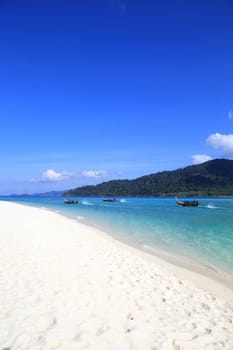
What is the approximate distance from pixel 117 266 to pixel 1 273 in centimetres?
359

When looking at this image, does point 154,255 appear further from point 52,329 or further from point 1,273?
point 52,329

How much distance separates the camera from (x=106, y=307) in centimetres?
541

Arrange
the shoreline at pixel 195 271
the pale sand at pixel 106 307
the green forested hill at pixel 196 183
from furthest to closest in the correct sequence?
the green forested hill at pixel 196 183 < the shoreline at pixel 195 271 < the pale sand at pixel 106 307

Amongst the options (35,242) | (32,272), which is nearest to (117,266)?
(32,272)

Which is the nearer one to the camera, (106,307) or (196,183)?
(106,307)

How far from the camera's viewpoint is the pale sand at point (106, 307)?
4188mm

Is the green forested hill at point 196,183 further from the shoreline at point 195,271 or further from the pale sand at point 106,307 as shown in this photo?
the pale sand at point 106,307

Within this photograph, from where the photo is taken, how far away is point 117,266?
8.80 m

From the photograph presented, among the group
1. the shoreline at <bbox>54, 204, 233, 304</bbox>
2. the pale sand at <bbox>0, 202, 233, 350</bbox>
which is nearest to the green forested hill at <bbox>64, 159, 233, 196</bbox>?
the shoreline at <bbox>54, 204, 233, 304</bbox>

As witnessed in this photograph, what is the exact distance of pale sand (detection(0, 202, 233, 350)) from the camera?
4188mm

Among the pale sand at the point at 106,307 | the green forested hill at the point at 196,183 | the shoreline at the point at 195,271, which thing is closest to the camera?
the pale sand at the point at 106,307

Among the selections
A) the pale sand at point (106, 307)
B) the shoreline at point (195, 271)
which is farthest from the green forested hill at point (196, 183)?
the pale sand at point (106, 307)

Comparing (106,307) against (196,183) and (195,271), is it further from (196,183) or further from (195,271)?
(196,183)

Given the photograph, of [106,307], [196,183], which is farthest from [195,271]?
[196,183]
